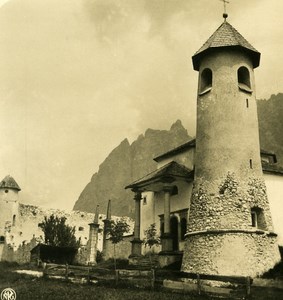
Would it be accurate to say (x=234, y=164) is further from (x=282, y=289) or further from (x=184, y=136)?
(x=184, y=136)

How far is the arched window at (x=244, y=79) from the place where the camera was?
865 inches

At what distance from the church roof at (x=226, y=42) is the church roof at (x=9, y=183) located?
30440 millimetres

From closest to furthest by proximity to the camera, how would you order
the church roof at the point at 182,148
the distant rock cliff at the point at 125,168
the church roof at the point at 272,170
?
the church roof at the point at 272,170, the church roof at the point at 182,148, the distant rock cliff at the point at 125,168

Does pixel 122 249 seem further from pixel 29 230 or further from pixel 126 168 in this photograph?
pixel 126 168

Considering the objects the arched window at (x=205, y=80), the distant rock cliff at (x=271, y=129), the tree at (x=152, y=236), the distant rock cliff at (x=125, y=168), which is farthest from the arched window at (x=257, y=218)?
the distant rock cliff at (x=125, y=168)

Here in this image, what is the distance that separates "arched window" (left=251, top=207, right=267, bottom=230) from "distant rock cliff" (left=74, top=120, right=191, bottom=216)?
73.7 meters

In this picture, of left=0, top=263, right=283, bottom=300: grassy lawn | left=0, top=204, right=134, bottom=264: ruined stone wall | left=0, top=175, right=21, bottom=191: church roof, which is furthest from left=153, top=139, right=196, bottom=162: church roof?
left=0, top=175, right=21, bottom=191: church roof

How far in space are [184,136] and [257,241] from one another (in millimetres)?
75566

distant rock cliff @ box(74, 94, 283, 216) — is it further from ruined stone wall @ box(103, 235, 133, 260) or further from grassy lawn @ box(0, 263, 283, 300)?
grassy lawn @ box(0, 263, 283, 300)

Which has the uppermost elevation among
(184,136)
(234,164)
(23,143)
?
(184,136)

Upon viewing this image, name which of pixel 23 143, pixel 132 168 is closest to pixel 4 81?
pixel 23 143

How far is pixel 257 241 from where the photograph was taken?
1928 centimetres

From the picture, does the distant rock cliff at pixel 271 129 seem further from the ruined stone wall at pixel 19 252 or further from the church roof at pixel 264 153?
the ruined stone wall at pixel 19 252

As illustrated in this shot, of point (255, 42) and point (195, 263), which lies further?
point (255, 42)
